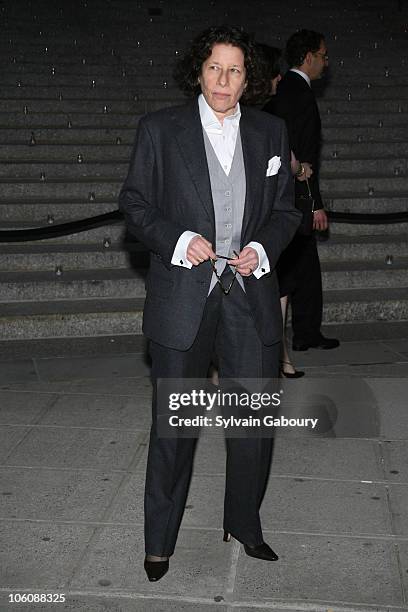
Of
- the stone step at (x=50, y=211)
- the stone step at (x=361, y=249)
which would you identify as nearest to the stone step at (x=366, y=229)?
the stone step at (x=361, y=249)

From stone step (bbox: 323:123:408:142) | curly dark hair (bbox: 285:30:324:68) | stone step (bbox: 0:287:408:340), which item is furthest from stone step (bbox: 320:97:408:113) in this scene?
curly dark hair (bbox: 285:30:324:68)

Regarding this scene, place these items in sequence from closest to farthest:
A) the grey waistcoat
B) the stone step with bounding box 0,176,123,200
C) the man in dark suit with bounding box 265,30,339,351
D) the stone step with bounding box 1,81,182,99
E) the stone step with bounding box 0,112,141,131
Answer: the grey waistcoat → the man in dark suit with bounding box 265,30,339,351 → the stone step with bounding box 0,176,123,200 → the stone step with bounding box 0,112,141,131 → the stone step with bounding box 1,81,182,99

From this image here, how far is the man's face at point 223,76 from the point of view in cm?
370

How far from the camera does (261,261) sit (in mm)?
3730

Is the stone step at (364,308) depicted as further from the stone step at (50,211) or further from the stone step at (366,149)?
the stone step at (366,149)

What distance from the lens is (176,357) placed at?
3818mm

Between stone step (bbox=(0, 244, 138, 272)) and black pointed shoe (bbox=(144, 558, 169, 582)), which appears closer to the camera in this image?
black pointed shoe (bbox=(144, 558, 169, 582))

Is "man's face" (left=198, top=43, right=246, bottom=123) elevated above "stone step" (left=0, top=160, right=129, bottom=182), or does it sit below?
above

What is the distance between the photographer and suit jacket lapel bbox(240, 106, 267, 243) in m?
3.79

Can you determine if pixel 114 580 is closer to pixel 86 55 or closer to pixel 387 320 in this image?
pixel 387 320

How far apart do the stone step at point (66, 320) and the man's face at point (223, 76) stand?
4255 mm

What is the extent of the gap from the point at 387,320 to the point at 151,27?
8.09 meters

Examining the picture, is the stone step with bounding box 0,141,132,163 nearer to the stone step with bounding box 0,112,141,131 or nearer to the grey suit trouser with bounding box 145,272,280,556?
the stone step with bounding box 0,112,141,131

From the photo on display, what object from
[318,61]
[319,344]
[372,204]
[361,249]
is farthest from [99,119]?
[318,61]
